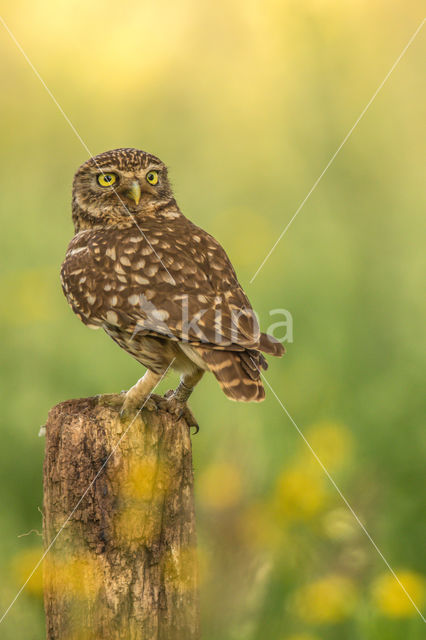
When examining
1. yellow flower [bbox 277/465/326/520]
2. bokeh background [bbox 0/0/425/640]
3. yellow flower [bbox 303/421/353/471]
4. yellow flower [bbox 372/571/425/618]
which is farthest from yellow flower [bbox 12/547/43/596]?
yellow flower [bbox 372/571/425/618]

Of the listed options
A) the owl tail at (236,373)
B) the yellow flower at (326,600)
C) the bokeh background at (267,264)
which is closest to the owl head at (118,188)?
the bokeh background at (267,264)

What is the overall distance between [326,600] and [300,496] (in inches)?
14.0

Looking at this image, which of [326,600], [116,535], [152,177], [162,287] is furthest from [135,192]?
[326,600]

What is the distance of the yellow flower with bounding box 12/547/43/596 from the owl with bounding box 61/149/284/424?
2.06ft

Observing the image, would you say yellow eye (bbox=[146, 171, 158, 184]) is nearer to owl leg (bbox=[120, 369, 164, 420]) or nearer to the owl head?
the owl head

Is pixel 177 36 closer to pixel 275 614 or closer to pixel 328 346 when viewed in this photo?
pixel 328 346

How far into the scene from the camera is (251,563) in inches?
107

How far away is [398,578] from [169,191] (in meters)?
2.09

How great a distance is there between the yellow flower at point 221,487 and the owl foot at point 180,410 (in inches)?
16.9

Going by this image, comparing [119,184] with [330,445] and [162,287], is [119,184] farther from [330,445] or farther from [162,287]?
[330,445]

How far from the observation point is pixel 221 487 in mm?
2863

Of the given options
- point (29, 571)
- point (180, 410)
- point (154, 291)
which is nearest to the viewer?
point (29, 571)

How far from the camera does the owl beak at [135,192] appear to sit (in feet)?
11.9

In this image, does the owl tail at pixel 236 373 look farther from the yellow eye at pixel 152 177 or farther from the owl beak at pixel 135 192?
the yellow eye at pixel 152 177
